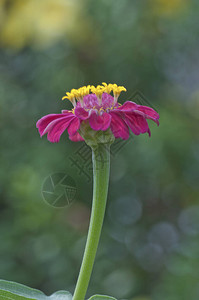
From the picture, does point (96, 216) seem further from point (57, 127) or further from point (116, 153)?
point (116, 153)

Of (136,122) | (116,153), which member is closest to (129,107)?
(136,122)

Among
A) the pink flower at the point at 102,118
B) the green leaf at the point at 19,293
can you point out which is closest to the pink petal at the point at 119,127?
the pink flower at the point at 102,118

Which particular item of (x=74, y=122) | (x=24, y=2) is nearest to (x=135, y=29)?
(x=24, y=2)

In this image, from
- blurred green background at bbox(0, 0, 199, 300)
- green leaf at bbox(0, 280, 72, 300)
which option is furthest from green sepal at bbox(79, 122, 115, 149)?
blurred green background at bbox(0, 0, 199, 300)

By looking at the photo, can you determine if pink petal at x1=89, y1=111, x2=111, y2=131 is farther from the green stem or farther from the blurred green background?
the blurred green background

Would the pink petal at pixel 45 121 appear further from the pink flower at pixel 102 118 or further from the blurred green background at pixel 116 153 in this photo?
the blurred green background at pixel 116 153
